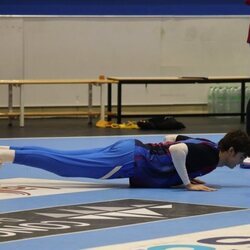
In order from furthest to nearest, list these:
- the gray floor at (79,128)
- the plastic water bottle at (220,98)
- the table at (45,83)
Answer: the plastic water bottle at (220,98), the table at (45,83), the gray floor at (79,128)

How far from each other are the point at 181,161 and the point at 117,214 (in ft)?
3.89

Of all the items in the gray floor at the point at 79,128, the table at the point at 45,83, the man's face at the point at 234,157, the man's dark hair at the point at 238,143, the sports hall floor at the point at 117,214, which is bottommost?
the sports hall floor at the point at 117,214

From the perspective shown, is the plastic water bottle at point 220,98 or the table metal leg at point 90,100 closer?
the table metal leg at point 90,100

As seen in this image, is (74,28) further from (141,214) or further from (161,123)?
(141,214)

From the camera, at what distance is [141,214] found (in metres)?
6.50

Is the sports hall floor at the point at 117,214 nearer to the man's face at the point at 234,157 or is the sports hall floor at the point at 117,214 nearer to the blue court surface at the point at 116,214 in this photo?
the blue court surface at the point at 116,214

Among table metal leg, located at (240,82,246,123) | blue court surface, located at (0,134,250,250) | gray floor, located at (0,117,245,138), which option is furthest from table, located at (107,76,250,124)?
blue court surface, located at (0,134,250,250)

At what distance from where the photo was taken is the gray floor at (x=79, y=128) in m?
13.4

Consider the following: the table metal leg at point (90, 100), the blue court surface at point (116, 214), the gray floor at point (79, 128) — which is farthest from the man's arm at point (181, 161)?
the table metal leg at point (90, 100)

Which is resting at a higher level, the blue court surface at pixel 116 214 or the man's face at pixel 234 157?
the man's face at pixel 234 157

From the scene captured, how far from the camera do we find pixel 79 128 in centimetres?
1437

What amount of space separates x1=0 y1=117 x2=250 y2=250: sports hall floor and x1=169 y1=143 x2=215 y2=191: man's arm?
0.11m

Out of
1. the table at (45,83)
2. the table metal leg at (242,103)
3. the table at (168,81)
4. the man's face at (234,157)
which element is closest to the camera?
the man's face at (234,157)

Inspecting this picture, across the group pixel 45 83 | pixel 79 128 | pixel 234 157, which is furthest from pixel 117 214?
pixel 45 83
